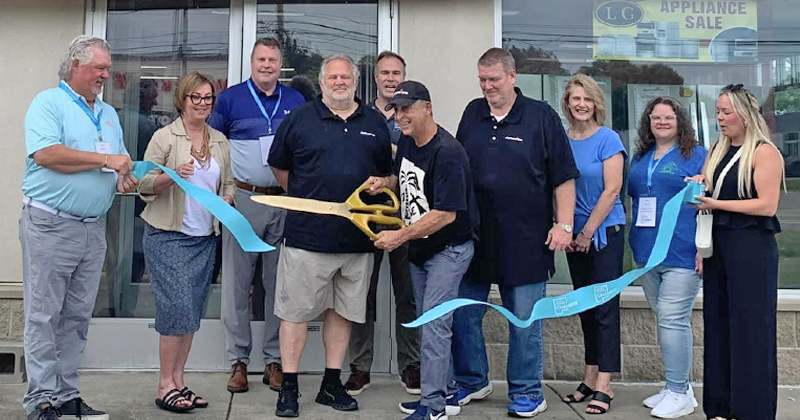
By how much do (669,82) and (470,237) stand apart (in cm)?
243

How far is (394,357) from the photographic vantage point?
5613 millimetres

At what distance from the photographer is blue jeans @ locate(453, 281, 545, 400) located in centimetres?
464

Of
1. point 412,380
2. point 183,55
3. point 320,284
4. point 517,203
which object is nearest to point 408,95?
point 517,203

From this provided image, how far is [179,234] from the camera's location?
15.1 feet

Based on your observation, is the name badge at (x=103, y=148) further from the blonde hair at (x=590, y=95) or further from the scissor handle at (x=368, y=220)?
the blonde hair at (x=590, y=95)

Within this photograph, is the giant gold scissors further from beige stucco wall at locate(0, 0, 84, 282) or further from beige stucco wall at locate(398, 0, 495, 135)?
beige stucco wall at locate(0, 0, 84, 282)

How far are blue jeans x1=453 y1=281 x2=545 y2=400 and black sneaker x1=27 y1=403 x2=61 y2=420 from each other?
7.21ft

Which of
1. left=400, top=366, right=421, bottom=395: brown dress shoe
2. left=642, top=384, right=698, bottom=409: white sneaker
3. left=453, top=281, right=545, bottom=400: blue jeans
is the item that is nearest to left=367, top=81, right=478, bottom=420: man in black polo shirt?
left=453, top=281, right=545, bottom=400: blue jeans

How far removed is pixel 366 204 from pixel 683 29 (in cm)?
299

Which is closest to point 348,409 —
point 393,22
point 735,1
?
point 393,22

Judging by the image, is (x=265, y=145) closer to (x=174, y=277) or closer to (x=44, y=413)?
(x=174, y=277)

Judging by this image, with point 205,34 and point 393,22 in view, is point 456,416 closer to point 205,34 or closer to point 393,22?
point 393,22

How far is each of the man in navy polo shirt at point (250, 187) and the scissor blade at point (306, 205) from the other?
831 millimetres

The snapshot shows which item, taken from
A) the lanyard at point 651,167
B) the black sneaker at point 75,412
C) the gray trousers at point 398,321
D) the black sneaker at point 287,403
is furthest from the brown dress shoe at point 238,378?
the lanyard at point 651,167
